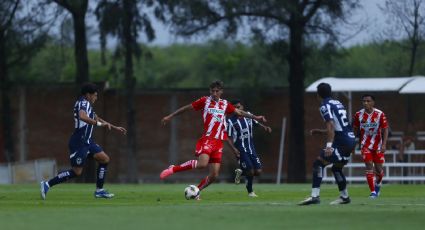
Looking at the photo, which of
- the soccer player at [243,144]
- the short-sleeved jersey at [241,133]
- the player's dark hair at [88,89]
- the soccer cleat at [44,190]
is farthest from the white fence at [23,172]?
the player's dark hair at [88,89]

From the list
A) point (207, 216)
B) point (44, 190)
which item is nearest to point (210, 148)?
point (44, 190)

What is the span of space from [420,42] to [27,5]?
49.5 feet

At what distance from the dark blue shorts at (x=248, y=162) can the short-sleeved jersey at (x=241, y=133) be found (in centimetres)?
9

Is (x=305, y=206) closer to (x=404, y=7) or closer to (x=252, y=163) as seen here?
(x=252, y=163)

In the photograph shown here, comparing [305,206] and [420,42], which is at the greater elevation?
[420,42]

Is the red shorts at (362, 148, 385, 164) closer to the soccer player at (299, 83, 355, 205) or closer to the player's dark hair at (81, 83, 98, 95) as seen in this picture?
the soccer player at (299, 83, 355, 205)

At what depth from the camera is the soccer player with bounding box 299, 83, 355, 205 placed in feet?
63.7

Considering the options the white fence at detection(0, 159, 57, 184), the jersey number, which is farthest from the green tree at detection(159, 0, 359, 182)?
the jersey number

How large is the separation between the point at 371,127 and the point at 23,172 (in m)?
17.6

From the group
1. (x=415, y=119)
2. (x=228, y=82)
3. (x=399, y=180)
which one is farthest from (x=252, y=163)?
(x=228, y=82)

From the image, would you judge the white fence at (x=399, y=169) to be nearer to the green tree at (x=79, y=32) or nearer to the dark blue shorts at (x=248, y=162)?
the green tree at (x=79, y=32)

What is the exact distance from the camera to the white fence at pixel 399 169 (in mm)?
35737

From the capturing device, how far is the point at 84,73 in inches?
1795

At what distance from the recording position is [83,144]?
22.4m
